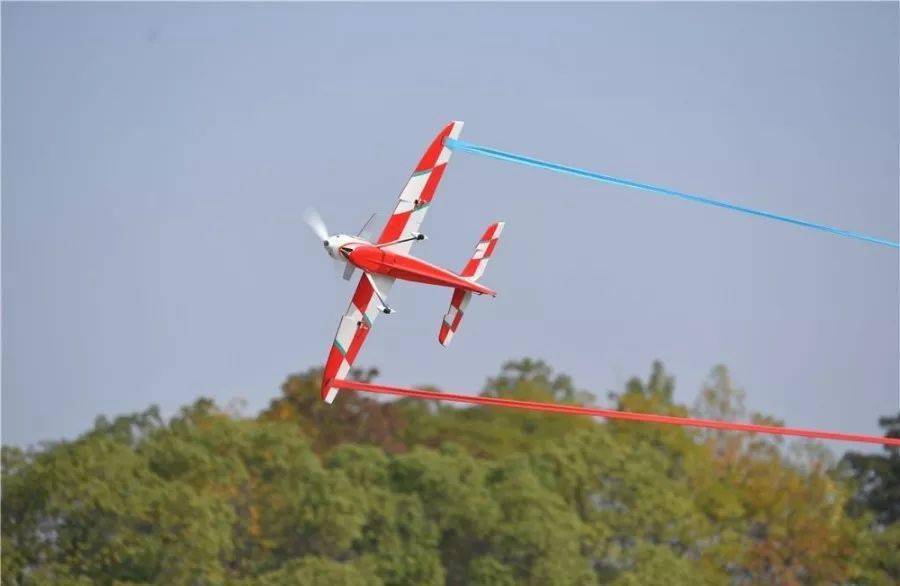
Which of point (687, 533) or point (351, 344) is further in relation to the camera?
point (687, 533)

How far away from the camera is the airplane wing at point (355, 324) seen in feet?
72.2

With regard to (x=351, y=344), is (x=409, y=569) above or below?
above

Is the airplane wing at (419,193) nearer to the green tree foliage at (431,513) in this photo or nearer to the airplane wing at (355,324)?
the airplane wing at (355,324)

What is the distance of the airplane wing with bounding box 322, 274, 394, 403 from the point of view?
22.0m

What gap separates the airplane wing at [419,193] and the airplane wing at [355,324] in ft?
1.62

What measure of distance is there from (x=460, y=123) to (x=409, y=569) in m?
27.3

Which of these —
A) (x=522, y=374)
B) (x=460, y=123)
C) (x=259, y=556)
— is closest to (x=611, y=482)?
(x=259, y=556)

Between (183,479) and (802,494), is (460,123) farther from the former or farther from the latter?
(802,494)

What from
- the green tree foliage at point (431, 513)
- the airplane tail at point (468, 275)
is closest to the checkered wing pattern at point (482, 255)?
the airplane tail at point (468, 275)

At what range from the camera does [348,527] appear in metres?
48.4

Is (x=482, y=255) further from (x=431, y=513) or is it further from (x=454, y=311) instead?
(x=431, y=513)

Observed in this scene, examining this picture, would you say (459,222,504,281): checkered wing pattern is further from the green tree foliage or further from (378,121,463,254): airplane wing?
the green tree foliage

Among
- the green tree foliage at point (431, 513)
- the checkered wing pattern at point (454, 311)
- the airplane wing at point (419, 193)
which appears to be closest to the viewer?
the airplane wing at point (419, 193)

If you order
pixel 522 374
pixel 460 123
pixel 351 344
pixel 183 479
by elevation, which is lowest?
pixel 351 344
